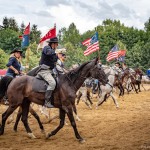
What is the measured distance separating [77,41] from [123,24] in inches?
775

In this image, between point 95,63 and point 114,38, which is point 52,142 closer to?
point 95,63

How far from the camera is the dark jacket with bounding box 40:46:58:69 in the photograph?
1045 centimetres

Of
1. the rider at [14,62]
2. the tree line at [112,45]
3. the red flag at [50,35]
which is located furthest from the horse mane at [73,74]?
the tree line at [112,45]

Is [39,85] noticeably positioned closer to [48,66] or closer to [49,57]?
[48,66]

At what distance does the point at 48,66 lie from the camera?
426 inches

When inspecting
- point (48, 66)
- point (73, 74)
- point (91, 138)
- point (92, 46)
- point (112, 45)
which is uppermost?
point (112, 45)

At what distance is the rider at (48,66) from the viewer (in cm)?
1044

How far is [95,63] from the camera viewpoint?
11.2 m

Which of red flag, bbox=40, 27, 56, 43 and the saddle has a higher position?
red flag, bbox=40, 27, 56, 43

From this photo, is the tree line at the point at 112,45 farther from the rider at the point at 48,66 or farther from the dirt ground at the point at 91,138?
the rider at the point at 48,66

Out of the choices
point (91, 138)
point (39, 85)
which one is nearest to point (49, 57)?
point (39, 85)

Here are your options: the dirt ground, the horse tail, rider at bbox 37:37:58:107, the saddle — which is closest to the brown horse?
the saddle

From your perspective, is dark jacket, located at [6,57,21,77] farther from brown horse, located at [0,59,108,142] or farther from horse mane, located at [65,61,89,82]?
horse mane, located at [65,61,89,82]

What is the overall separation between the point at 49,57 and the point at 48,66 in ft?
0.97
